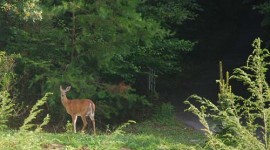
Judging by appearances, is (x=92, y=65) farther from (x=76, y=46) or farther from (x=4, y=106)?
(x=4, y=106)

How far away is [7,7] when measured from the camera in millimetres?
11852

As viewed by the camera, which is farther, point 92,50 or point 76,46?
point 92,50

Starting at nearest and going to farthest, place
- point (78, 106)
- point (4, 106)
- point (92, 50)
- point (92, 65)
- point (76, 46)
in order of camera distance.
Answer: point (4, 106)
point (78, 106)
point (76, 46)
point (92, 50)
point (92, 65)

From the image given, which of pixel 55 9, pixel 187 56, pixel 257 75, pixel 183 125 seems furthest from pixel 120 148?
pixel 187 56

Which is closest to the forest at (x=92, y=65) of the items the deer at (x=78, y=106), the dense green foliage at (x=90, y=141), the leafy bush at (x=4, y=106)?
the deer at (x=78, y=106)

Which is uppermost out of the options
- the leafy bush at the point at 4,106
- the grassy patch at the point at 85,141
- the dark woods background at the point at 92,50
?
the dark woods background at the point at 92,50

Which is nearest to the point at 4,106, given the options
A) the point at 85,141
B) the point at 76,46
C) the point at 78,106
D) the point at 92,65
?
the point at 85,141

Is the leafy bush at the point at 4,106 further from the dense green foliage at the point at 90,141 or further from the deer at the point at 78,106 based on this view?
the deer at the point at 78,106

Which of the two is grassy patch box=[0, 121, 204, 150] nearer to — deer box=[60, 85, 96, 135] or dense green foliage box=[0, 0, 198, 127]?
dense green foliage box=[0, 0, 198, 127]

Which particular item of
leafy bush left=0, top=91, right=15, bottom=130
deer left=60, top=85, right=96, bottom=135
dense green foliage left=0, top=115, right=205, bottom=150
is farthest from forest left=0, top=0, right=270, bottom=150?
leafy bush left=0, top=91, right=15, bottom=130

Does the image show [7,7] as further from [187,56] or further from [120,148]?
[187,56]

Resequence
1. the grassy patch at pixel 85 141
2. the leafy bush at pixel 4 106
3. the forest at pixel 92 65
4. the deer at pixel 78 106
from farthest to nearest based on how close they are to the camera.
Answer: the forest at pixel 92 65, the deer at pixel 78 106, the leafy bush at pixel 4 106, the grassy patch at pixel 85 141

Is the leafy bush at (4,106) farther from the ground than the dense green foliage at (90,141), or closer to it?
farther from the ground

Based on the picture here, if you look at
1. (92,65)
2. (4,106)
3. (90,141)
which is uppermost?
(92,65)
